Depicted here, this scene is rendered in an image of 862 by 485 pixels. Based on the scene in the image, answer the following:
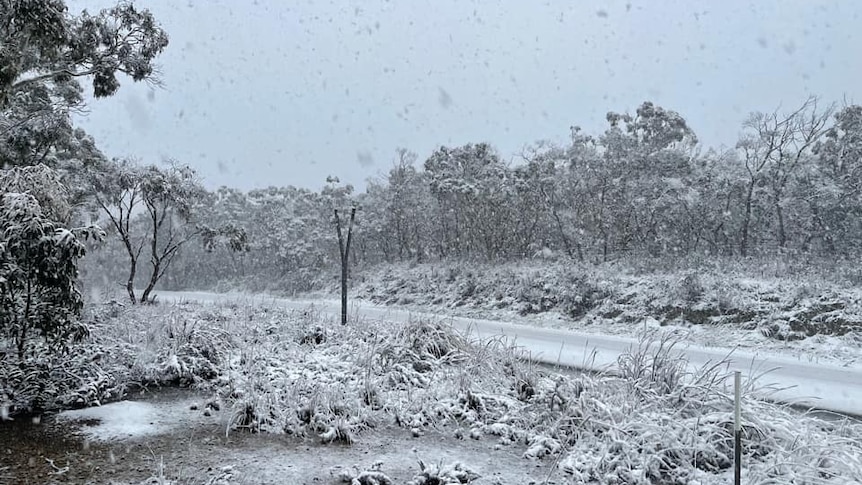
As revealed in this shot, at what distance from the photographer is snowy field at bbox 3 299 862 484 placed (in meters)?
4.73

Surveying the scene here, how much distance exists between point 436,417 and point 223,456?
2.34 meters

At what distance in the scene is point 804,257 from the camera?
57.2 ft

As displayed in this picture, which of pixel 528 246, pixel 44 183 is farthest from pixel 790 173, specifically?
pixel 44 183

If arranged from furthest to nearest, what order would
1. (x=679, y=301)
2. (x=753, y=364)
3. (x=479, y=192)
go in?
1. (x=479, y=192)
2. (x=679, y=301)
3. (x=753, y=364)

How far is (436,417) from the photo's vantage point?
6.41m

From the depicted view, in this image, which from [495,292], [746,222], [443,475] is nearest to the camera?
[443,475]

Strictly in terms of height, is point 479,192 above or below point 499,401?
above

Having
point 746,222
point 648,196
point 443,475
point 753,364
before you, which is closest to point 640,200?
point 648,196

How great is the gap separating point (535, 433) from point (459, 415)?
1.05 metres

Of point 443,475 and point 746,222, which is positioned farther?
point 746,222

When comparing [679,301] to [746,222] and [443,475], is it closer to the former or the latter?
[746,222]

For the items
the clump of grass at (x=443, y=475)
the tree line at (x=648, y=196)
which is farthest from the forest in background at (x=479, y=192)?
the clump of grass at (x=443, y=475)

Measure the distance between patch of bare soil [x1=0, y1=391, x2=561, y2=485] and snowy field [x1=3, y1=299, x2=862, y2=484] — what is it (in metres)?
0.03

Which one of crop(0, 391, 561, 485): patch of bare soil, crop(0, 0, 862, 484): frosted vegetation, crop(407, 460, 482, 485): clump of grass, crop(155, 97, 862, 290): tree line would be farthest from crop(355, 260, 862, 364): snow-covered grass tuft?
crop(407, 460, 482, 485): clump of grass
